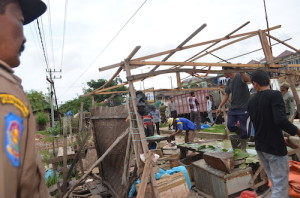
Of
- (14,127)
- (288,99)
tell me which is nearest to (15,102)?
(14,127)

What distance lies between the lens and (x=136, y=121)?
3.69m

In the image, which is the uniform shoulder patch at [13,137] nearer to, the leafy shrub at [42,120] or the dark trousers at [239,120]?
the dark trousers at [239,120]

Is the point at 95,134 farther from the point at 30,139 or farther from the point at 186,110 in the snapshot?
the point at 186,110

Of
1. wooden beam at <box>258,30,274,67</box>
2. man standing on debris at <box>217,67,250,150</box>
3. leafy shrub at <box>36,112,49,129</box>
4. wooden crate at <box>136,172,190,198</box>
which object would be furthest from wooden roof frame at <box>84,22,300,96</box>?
leafy shrub at <box>36,112,49,129</box>

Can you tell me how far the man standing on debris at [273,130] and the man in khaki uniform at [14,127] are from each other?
2751 mm

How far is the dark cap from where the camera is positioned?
1145 millimetres

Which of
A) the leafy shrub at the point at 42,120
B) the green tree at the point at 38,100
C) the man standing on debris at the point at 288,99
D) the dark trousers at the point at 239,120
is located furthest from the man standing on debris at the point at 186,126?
the green tree at the point at 38,100

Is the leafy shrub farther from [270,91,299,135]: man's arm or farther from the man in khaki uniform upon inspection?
the man in khaki uniform

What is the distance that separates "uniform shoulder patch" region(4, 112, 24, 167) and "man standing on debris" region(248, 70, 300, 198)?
281 cm

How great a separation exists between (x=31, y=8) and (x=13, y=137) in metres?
0.77

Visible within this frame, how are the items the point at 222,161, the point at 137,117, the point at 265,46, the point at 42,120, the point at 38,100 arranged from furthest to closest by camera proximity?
the point at 38,100
the point at 42,120
the point at 265,46
the point at 222,161
the point at 137,117

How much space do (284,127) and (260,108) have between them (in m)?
0.37

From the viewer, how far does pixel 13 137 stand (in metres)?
0.75

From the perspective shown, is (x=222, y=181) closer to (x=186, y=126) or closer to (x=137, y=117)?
(x=137, y=117)
